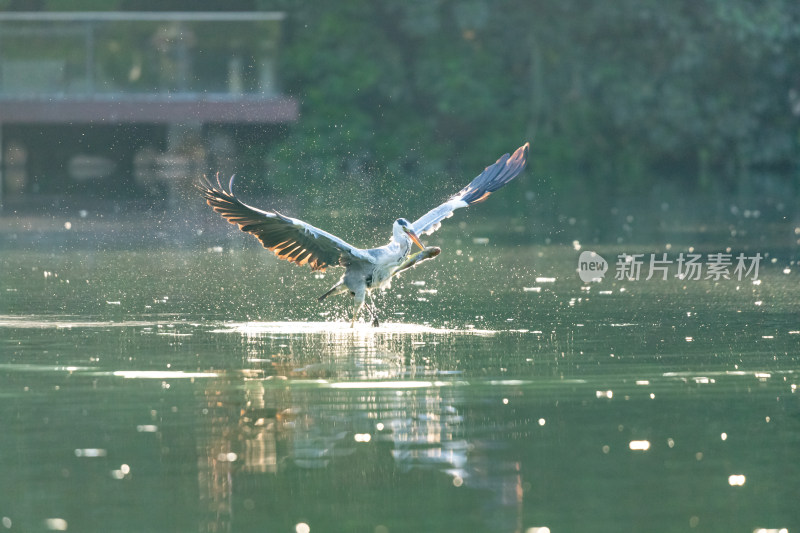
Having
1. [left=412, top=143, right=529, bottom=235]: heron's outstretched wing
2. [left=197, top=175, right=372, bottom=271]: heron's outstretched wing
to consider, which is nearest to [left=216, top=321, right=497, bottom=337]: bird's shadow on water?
[left=197, top=175, right=372, bottom=271]: heron's outstretched wing

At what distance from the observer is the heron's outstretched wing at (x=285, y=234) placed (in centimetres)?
1212

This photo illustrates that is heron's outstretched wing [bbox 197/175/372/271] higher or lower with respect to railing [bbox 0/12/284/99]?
lower

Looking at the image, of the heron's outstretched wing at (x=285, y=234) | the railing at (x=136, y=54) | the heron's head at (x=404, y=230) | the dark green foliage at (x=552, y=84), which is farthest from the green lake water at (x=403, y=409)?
the dark green foliage at (x=552, y=84)

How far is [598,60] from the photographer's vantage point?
4781cm

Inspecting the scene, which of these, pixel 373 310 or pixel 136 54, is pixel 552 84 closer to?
pixel 136 54

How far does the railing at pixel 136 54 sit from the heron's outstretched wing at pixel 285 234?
3087 centimetres

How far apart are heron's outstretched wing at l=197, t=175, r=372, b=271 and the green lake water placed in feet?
1.98

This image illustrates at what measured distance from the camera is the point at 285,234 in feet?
40.9

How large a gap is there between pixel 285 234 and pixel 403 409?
11.2ft

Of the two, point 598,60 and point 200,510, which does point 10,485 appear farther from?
point 598,60

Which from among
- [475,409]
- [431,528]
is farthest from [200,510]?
[475,409]

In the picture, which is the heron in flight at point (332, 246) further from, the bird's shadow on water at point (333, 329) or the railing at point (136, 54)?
the railing at point (136, 54)

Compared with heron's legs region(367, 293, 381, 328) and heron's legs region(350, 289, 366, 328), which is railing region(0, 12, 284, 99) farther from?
heron's legs region(350, 289, 366, 328)

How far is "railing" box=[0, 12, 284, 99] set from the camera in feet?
142
